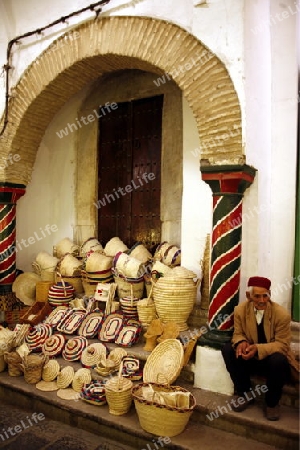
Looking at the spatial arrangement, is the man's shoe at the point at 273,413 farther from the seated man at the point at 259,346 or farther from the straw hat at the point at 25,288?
the straw hat at the point at 25,288

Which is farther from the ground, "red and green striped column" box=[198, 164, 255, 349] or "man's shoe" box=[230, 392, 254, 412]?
"red and green striped column" box=[198, 164, 255, 349]

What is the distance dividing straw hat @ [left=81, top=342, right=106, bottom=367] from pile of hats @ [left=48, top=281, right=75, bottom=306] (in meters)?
1.36

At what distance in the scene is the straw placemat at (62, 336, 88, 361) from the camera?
4.53 m

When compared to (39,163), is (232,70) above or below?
above

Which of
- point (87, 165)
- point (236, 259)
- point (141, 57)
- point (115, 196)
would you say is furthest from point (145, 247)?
point (141, 57)

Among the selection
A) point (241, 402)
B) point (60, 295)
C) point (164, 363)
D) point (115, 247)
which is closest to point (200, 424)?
point (241, 402)

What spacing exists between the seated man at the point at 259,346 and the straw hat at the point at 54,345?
7.06 ft

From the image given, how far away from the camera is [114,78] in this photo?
6609 mm

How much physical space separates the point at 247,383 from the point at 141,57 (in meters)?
3.65

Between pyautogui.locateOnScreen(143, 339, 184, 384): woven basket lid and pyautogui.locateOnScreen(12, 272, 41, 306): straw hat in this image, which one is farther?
pyautogui.locateOnScreen(12, 272, 41, 306): straw hat

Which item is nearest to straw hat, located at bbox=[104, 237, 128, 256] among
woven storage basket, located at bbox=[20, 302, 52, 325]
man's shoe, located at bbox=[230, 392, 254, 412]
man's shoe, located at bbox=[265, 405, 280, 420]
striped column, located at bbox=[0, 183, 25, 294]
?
woven storage basket, located at bbox=[20, 302, 52, 325]

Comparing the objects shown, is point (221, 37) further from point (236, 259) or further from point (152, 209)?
point (152, 209)

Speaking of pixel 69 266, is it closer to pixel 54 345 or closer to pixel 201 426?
pixel 54 345

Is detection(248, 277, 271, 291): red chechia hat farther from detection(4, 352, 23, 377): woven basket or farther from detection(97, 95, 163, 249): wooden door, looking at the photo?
detection(4, 352, 23, 377): woven basket
